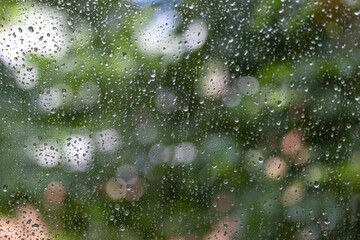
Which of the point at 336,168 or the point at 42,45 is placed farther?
the point at 336,168

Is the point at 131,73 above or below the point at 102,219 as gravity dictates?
above

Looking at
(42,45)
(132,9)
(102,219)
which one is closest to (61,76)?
(42,45)

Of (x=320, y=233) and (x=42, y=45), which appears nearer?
(x=42, y=45)

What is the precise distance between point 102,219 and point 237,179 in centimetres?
29

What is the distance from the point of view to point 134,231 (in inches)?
33.6

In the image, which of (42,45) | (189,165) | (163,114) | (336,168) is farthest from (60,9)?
(336,168)

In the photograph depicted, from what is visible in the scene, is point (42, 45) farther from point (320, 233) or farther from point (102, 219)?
point (320, 233)

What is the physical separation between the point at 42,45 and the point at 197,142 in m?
Result: 0.36

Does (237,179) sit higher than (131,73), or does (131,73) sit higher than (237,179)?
(131,73)

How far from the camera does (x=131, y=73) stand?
85 cm

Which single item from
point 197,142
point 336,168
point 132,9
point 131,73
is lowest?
point 336,168

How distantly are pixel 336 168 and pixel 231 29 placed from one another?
15.0 inches

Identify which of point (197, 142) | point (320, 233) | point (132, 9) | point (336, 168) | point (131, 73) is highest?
point (132, 9)

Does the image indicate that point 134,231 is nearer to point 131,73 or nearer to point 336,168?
point 131,73
